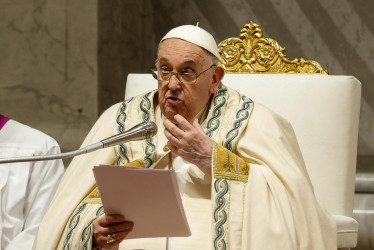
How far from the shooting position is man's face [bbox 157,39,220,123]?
13.9ft

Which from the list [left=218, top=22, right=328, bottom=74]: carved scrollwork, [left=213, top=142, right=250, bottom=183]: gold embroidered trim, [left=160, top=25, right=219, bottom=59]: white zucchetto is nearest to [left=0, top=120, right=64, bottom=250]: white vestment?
[left=160, top=25, right=219, bottom=59]: white zucchetto

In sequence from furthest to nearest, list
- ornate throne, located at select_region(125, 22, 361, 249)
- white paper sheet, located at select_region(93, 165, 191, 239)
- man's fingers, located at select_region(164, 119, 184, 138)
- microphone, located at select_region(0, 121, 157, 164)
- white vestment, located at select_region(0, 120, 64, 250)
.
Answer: ornate throne, located at select_region(125, 22, 361, 249), white vestment, located at select_region(0, 120, 64, 250), man's fingers, located at select_region(164, 119, 184, 138), white paper sheet, located at select_region(93, 165, 191, 239), microphone, located at select_region(0, 121, 157, 164)

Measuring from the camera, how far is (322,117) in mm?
4727

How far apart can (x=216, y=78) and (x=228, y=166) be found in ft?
2.05

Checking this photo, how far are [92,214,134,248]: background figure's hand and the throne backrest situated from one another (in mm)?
1265

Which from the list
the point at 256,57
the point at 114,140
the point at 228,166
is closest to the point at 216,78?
the point at 228,166

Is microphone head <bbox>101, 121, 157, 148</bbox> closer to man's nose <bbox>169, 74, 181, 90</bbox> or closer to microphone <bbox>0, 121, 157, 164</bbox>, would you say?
microphone <bbox>0, 121, 157, 164</bbox>

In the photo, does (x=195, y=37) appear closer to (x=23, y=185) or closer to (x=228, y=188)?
(x=228, y=188)

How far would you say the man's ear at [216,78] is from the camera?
14.5 feet

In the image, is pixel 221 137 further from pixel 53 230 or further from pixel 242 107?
pixel 53 230

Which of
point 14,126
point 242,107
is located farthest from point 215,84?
point 14,126

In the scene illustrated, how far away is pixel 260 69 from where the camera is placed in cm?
509

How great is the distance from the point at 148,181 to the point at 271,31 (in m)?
3.44

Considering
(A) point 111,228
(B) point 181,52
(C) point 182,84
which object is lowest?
(A) point 111,228
